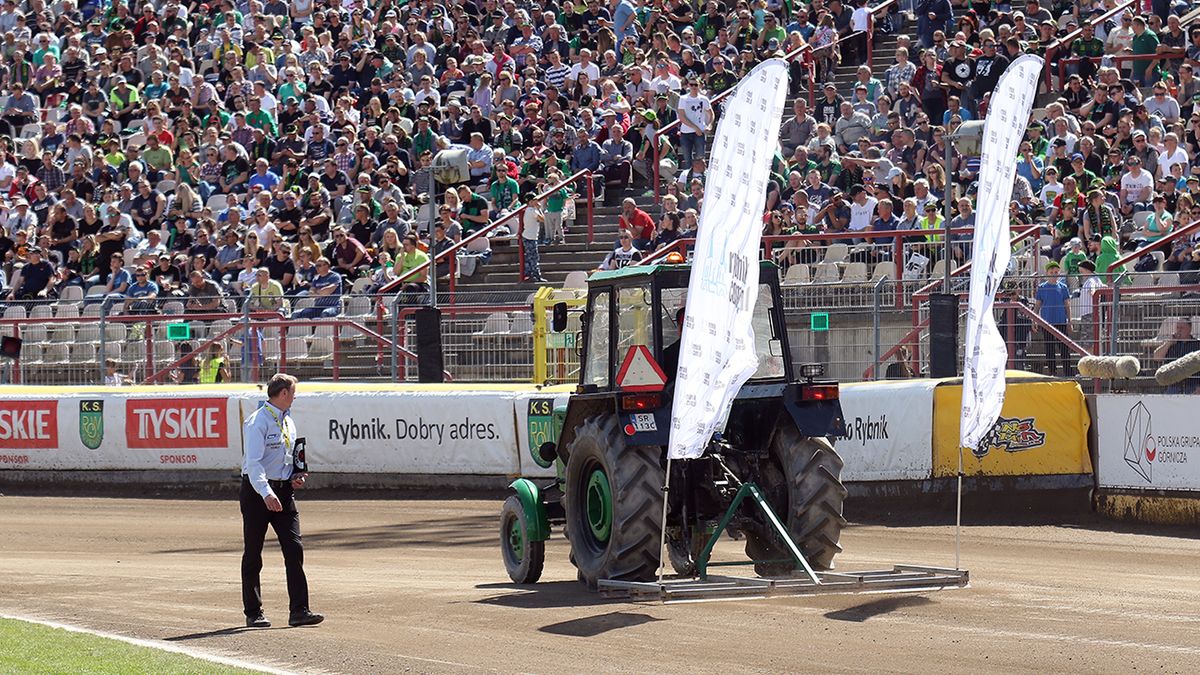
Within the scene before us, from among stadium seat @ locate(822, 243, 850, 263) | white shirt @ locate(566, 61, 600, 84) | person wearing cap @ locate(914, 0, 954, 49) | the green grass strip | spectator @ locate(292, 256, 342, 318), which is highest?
person wearing cap @ locate(914, 0, 954, 49)

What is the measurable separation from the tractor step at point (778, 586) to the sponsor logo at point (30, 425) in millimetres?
13231

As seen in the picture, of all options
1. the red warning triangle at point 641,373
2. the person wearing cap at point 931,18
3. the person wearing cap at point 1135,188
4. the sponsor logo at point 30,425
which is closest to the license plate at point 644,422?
the red warning triangle at point 641,373

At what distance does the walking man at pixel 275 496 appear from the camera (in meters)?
11.4

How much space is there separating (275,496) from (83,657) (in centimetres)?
171

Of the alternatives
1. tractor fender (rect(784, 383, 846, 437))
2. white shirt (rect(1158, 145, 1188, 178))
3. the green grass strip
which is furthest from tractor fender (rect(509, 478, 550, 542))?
white shirt (rect(1158, 145, 1188, 178))

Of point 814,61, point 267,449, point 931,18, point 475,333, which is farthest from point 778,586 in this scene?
point 931,18

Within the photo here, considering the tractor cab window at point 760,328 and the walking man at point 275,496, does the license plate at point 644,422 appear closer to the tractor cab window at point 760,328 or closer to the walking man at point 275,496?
the tractor cab window at point 760,328

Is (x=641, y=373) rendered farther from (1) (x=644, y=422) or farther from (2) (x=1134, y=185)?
(2) (x=1134, y=185)

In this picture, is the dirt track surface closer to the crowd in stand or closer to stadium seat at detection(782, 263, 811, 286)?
stadium seat at detection(782, 263, 811, 286)

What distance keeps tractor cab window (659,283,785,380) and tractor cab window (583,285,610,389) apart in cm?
51

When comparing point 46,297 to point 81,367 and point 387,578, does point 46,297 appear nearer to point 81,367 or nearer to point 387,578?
point 81,367

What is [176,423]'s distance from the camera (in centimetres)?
2264

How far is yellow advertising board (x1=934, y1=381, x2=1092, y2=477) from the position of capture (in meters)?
17.3

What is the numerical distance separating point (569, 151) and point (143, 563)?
564 inches
